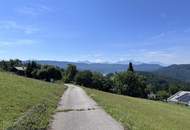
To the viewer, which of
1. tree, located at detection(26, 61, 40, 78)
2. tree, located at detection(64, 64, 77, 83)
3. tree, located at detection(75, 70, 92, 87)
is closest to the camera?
tree, located at detection(26, 61, 40, 78)

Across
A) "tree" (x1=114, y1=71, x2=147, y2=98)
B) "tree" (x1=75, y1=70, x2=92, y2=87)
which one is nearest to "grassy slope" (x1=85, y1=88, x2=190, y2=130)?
"tree" (x1=114, y1=71, x2=147, y2=98)

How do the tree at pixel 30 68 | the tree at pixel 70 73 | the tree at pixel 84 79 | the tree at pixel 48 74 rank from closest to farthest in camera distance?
the tree at pixel 48 74, the tree at pixel 30 68, the tree at pixel 84 79, the tree at pixel 70 73

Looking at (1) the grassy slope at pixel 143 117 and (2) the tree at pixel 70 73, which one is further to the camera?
(2) the tree at pixel 70 73

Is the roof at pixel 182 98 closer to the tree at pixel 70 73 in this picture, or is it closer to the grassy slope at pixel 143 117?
the tree at pixel 70 73

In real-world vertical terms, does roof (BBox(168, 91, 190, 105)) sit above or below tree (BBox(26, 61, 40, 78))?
below

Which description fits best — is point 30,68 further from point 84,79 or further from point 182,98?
point 182,98

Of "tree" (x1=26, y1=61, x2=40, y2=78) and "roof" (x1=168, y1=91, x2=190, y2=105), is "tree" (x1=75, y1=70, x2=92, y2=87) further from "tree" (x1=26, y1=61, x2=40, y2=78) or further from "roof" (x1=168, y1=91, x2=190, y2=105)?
"roof" (x1=168, y1=91, x2=190, y2=105)

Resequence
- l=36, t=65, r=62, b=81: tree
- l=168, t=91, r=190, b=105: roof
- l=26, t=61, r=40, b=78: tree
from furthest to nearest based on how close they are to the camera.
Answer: l=168, t=91, r=190, b=105: roof → l=26, t=61, r=40, b=78: tree → l=36, t=65, r=62, b=81: tree

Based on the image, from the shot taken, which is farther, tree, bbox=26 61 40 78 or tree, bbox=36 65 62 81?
tree, bbox=26 61 40 78

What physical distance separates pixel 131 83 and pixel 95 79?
1423 centimetres

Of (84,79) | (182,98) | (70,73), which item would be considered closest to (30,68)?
(70,73)

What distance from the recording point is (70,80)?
486ft

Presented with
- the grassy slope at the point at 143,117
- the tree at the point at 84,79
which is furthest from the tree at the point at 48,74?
the grassy slope at the point at 143,117

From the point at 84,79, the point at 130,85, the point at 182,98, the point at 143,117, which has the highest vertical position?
the point at 143,117
